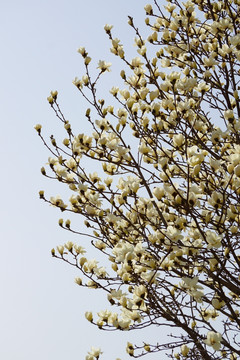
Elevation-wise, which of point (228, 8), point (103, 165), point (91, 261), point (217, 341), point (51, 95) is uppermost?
point (228, 8)

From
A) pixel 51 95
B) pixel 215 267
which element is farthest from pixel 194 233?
pixel 51 95

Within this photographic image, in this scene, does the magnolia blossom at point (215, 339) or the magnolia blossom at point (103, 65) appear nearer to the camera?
the magnolia blossom at point (215, 339)

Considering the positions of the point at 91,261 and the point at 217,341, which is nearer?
the point at 217,341

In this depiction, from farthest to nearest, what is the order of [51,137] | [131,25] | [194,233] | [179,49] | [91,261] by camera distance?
[179,49], [131,25], [51,137], [91,261], [194,233]

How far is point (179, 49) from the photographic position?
432cm

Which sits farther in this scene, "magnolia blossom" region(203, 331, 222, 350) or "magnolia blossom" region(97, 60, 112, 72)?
"magnolia blossom" region(97, 60, 112, 72)

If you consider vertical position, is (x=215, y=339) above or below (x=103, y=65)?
below

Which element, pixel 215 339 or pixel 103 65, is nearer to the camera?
pixel 215 339

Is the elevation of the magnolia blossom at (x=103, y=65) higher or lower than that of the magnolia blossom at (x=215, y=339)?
higher

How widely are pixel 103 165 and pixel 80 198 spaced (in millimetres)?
335

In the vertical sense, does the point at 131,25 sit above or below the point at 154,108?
above

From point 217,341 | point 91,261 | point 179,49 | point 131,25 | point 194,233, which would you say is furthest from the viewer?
point 179,49

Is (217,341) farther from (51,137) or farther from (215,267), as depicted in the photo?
(51,137)

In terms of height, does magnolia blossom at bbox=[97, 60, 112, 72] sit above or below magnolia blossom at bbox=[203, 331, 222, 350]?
above
